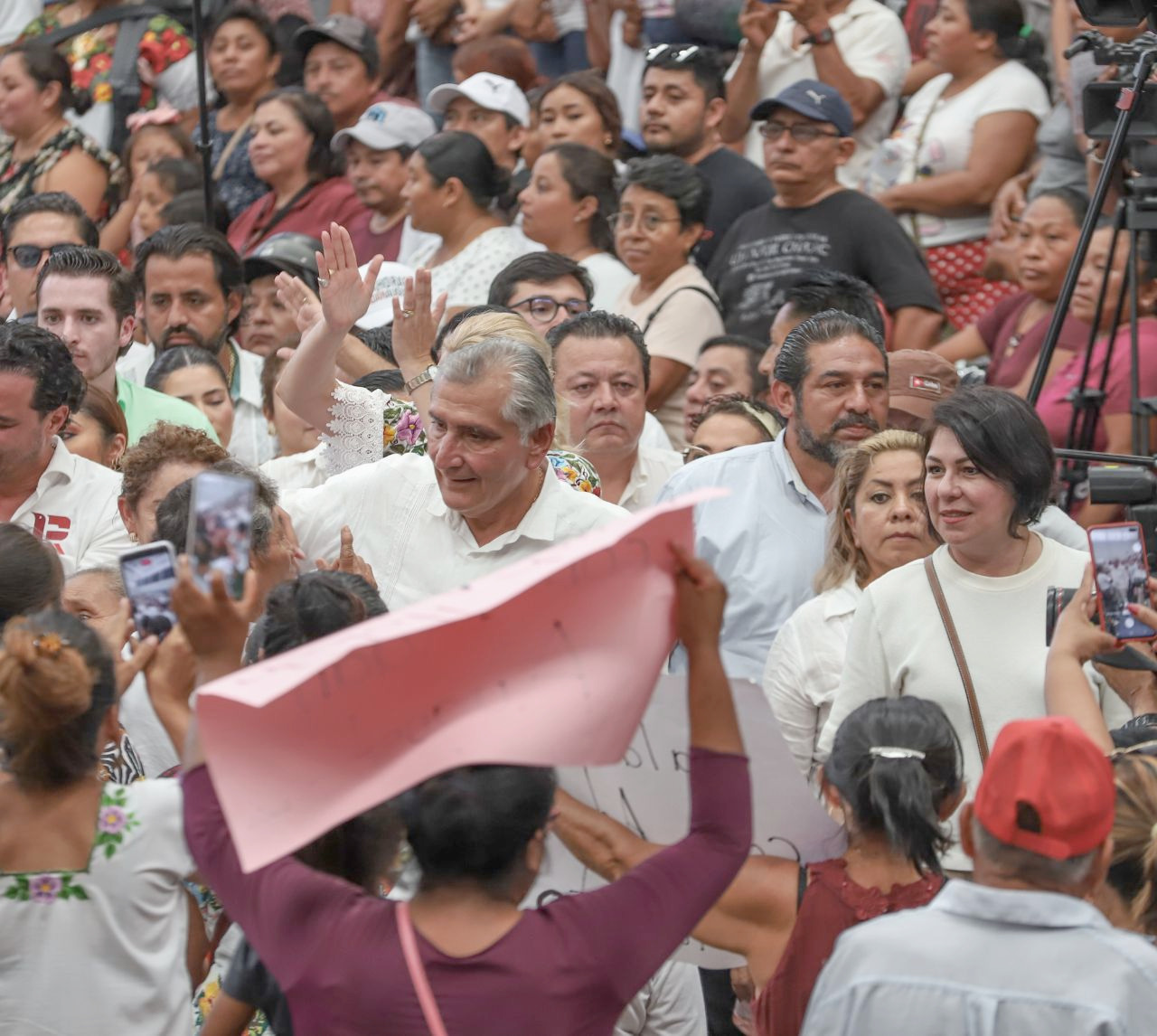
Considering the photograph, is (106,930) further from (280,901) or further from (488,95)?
(488,95)

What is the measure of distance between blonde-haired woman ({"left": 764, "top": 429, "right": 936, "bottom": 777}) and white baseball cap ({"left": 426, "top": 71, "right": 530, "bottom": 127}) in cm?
398

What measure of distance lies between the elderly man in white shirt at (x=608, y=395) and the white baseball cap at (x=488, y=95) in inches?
111

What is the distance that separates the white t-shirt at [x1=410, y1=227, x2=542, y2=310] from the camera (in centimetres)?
712

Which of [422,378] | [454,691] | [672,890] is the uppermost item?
[454,691]

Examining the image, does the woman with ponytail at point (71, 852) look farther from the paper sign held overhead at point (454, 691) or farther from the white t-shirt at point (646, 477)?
the white t-shirt at point (646, 477)

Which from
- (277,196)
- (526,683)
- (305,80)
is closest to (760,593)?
(526,683)

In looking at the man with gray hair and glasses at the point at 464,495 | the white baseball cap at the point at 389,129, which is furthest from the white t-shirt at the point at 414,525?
the white baseball cap at the point at 389,129

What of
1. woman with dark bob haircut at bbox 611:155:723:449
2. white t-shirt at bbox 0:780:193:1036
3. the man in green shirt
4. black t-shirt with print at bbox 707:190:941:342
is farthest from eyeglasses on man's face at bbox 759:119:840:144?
white t-shirt at bbox 0:780:193:1036

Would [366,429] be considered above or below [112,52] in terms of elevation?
below

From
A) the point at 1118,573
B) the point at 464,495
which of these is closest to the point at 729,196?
the point at 464,495

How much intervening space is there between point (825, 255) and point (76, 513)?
9.44ft

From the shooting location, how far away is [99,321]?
5.77 metres

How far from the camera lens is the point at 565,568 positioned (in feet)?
8.24

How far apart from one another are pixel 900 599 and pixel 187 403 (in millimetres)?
2688
